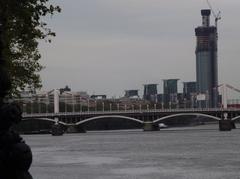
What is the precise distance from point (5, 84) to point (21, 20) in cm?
658

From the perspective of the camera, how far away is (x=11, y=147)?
5.84 metres

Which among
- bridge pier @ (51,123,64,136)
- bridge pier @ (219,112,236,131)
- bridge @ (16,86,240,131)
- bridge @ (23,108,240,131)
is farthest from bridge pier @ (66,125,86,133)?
bridge pier @ (219,112,236,131)

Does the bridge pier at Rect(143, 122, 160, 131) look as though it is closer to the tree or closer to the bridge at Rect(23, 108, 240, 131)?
the bridge at Rect(23, 108, 240, 131)

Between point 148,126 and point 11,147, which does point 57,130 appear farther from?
point 11,147

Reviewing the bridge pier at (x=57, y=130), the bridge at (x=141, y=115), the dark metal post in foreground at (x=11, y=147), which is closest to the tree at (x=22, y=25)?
the dark metal post in foreground at (x=11, y=147)

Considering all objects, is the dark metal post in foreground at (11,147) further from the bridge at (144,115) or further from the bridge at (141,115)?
the bridge at (144,115)

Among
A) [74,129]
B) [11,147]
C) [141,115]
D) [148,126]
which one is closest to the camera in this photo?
[11,147]

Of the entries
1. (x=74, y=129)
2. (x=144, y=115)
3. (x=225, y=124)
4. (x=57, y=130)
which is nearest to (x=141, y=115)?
(x=144, y=115)

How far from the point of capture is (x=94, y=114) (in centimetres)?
10638

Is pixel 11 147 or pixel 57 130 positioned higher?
pixel 11 147

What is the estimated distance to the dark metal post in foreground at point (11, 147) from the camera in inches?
230

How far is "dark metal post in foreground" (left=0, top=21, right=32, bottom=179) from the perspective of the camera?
5.84 m

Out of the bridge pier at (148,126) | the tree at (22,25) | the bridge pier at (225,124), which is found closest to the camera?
the tree at (22,25)

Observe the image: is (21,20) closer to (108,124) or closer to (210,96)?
(108,124)
